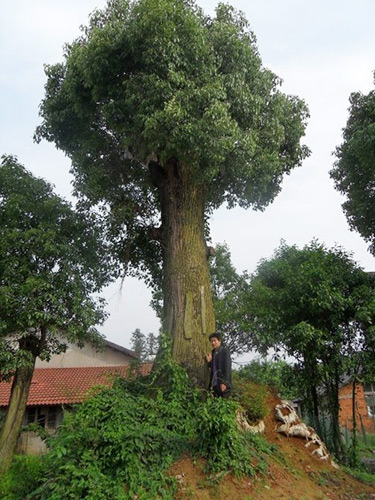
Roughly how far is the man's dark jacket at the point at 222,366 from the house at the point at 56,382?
9.40m

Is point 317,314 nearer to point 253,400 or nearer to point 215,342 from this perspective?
point 253,400

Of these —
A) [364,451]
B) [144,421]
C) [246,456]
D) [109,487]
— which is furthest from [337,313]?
[364,451]

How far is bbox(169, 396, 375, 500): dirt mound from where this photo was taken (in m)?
5.27

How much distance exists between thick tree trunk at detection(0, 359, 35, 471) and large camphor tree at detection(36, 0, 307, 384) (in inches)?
148

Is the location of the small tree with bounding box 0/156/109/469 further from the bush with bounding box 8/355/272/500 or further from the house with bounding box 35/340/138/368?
the house with bounding box 35/340/138/368

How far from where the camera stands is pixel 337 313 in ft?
33.3

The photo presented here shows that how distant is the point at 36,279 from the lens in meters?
8.98

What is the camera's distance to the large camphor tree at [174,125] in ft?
25.9

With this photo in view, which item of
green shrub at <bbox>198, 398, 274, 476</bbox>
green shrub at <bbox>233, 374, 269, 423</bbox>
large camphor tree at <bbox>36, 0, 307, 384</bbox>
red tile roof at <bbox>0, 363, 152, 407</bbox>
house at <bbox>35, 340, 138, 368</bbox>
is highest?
large camphor tree at <bbox>36, 0, 307, 384</bbox>

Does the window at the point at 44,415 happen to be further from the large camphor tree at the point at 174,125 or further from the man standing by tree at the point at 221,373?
the man standing by tree at the point at 221,373

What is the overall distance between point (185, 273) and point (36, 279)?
336 cm

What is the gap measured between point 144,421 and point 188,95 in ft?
19.2

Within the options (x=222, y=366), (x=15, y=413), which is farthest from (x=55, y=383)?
(x=222, y=366)

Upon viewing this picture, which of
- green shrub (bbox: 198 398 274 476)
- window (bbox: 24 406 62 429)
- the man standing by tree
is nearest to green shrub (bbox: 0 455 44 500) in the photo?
green shrub (bbox: 198 398 274 476)
